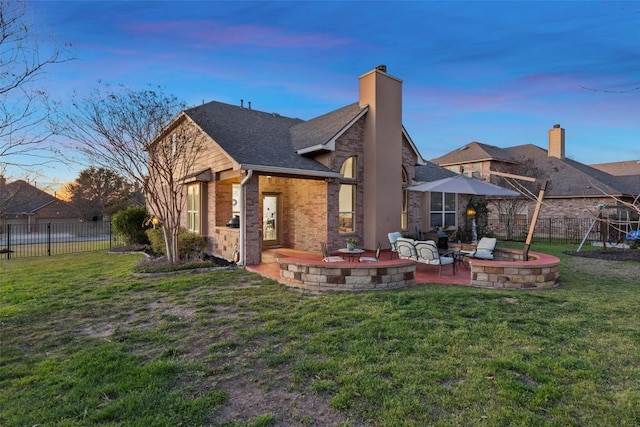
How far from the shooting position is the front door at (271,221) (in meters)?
13.6

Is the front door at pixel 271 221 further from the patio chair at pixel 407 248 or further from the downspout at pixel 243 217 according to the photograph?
the patio chair at pixel 407 248

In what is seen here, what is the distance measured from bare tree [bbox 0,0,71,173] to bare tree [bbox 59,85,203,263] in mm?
5215

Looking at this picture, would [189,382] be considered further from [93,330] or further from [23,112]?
[23,112]

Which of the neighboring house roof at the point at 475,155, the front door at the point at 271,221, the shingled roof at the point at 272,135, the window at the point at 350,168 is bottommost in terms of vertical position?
the front door at the point at 271,221

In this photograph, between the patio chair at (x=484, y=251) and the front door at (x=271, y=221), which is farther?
the front door at (x=271, y=221)

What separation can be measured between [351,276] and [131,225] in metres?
13.4

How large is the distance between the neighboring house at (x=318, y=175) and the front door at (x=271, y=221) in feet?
0.13

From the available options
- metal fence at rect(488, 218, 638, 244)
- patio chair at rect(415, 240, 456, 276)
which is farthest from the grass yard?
metal fence at rect(488, 218, 638, 244)

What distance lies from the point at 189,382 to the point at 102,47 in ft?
32.7

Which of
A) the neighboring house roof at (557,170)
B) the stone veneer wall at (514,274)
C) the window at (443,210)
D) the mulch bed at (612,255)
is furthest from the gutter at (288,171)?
the neighboring house roof at (557,170)

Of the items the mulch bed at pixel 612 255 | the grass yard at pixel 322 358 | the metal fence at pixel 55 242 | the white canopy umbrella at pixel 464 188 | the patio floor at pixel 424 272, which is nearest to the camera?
the grass yard at pixel 322 358

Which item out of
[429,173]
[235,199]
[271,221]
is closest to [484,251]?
[429,173]

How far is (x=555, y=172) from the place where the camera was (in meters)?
24.4

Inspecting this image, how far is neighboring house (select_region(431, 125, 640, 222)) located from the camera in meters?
21.3
